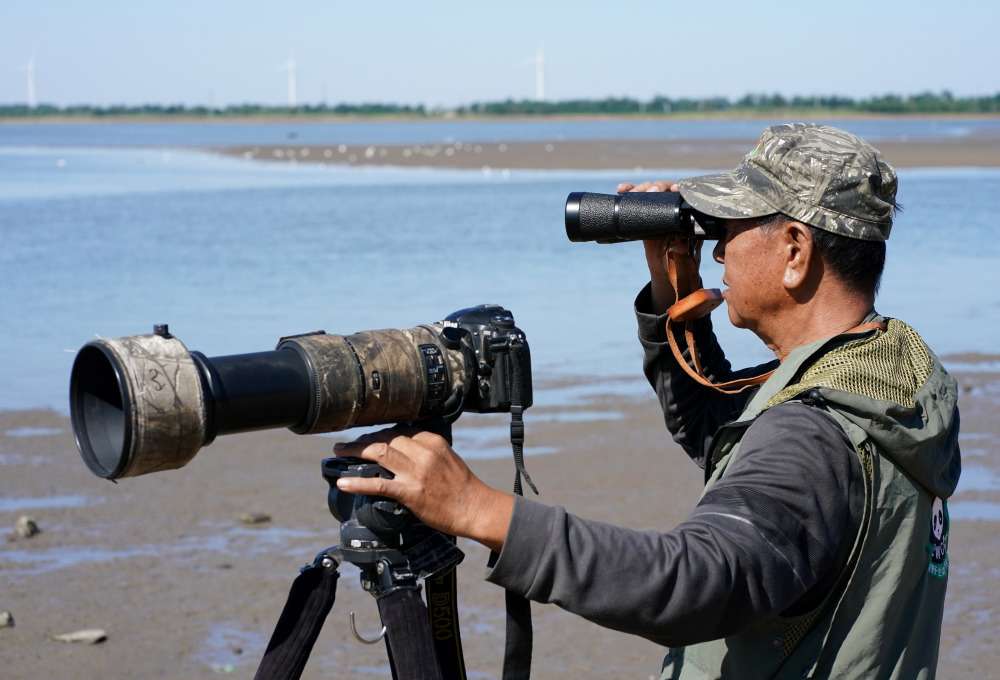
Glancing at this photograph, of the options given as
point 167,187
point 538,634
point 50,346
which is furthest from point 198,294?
point 167,187

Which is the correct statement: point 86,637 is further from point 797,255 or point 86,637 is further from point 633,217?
point 797,255

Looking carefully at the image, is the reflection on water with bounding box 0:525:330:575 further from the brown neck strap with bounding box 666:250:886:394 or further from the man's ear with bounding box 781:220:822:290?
the man's ear with bounding box 781:220:822:290

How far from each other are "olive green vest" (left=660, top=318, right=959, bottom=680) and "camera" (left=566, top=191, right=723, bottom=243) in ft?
1.25

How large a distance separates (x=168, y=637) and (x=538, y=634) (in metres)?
1.24

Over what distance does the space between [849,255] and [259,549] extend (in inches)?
136

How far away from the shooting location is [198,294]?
10.4 metres

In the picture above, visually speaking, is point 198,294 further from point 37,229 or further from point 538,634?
point 538,634

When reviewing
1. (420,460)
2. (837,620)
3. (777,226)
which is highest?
(777,226)

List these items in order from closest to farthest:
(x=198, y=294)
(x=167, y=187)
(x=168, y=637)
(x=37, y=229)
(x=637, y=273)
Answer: (x=168, y=637) < (x=198, y=294) < (x=637, y=273) < (x=37, y=229) < (x=167, y=187)

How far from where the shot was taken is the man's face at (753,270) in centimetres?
174

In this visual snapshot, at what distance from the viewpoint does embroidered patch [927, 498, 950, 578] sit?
5.33 feet

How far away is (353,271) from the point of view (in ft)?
38.8

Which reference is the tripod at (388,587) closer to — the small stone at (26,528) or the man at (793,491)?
the man at (793,491)

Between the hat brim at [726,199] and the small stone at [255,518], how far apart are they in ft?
11.8
